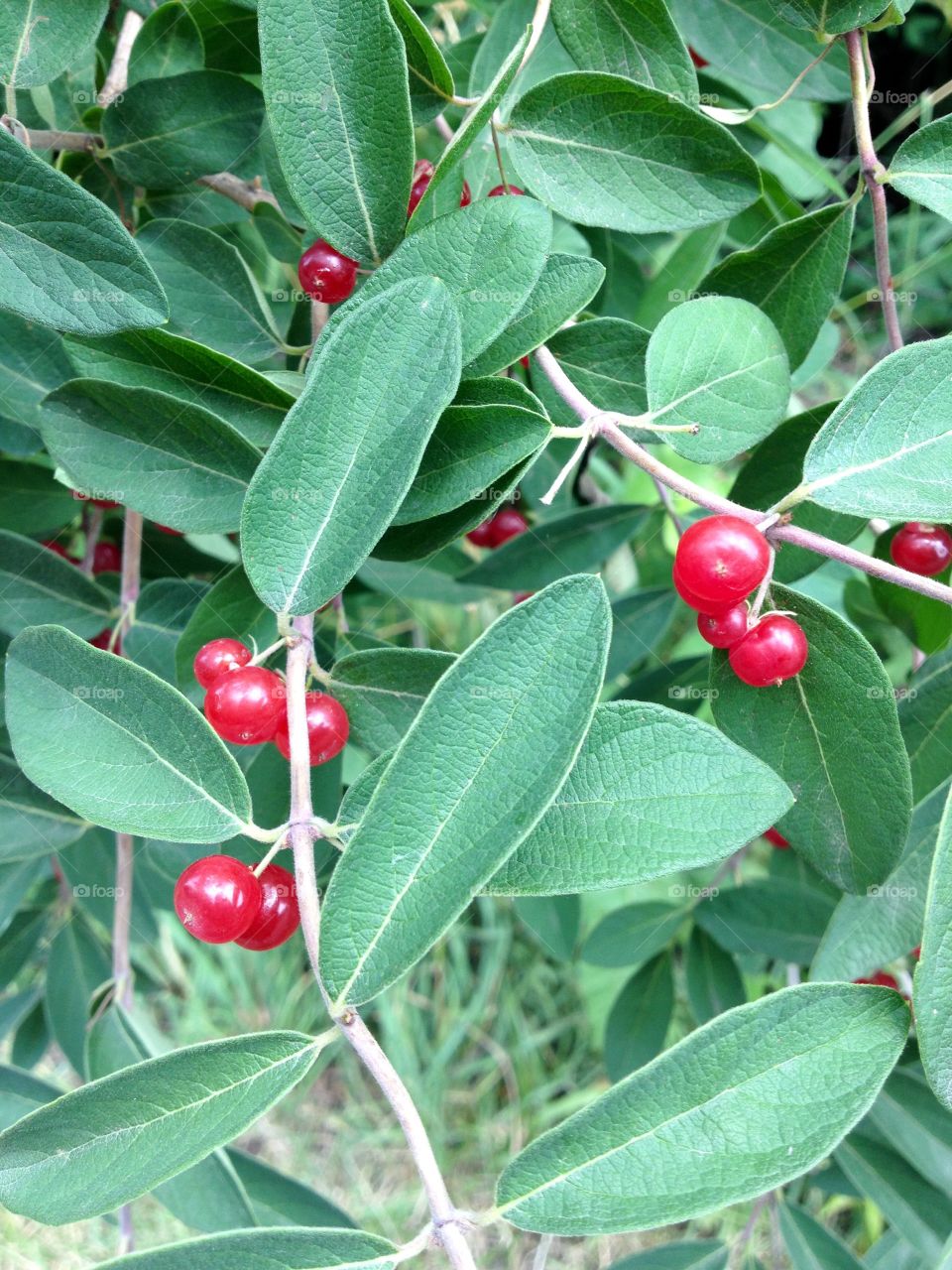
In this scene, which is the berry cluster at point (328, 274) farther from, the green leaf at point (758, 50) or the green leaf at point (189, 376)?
the green leaf at point (758, 50)

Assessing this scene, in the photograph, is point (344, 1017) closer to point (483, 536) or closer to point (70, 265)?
point (70, 265)

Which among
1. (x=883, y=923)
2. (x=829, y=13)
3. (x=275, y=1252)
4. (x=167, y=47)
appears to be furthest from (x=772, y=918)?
(x=167, y=47)

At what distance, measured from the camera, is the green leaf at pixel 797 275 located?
81 cm

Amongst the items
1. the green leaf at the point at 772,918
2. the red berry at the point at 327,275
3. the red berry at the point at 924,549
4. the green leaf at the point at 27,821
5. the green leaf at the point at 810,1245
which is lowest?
the green leaf at the point at 810,1245

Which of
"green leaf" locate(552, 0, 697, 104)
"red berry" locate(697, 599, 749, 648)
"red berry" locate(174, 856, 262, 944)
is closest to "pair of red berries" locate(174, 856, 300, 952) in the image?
"red berry" locate(174, 856, 262, 944)

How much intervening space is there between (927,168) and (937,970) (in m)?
0.56

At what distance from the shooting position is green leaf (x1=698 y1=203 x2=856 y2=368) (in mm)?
814

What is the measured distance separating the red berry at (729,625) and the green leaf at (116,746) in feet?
1.01

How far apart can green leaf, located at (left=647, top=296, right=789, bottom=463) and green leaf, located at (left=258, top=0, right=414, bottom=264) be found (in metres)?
0.19

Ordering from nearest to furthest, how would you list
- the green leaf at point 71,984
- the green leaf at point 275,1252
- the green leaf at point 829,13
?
the green leaf at point 275,1252, the green leaf at point 829,13, the green leaf at point 71,984

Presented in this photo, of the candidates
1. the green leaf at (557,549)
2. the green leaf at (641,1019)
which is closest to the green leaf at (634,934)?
the green leaf at (641,1019)

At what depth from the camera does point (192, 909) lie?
2.01 feet

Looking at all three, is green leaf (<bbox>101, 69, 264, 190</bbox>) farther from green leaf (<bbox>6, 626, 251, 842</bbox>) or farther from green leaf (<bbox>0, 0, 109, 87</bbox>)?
green leaf (<bbox>6, 626, 251, 842</bbox>)

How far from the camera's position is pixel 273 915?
0.68 meters
